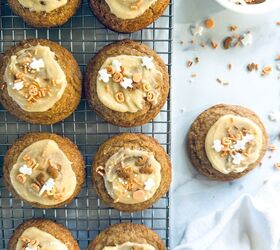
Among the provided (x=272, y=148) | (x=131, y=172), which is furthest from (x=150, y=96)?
(x=272, y=148)

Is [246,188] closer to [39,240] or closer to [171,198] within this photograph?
[171,198]

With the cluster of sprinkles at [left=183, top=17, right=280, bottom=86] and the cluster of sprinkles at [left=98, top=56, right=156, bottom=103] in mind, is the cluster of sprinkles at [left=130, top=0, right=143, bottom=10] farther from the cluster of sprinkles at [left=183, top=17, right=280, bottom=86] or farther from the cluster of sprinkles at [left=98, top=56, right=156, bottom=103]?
the cluster of sprinkles at [left=183, top=17, right=280, bottom=86]

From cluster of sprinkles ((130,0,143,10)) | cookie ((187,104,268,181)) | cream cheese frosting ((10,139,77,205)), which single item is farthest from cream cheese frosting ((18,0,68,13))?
cookie ((187,104,268,181))

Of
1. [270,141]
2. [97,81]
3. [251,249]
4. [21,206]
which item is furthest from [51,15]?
[251,249]

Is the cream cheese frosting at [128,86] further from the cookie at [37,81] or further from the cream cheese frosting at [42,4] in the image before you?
the cream cheese frosting at [42,4]

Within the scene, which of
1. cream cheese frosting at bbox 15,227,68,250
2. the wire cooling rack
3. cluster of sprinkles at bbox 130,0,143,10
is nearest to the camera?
cluster of sprinkles at bbox 130,0,143,10
